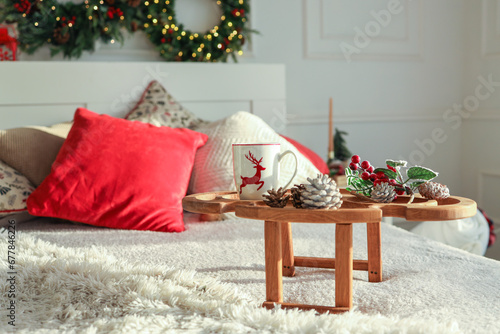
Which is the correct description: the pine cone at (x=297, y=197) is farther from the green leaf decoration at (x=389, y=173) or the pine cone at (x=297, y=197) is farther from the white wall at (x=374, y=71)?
the white wall at (x=374, y=71)

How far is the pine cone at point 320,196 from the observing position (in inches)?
29.2

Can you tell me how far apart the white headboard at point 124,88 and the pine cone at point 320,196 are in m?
1.61

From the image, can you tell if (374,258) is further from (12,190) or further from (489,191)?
(489,191)

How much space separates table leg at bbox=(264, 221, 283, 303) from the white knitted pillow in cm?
76

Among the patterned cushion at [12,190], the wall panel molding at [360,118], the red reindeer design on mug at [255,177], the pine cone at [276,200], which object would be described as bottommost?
the patterned cushion at [12,190]

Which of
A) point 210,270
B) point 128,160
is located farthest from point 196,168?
point 210,270

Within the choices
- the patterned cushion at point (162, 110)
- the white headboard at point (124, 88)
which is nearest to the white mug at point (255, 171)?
the patterned cushion at point (162, 110)

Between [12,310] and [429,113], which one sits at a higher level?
[429,113]

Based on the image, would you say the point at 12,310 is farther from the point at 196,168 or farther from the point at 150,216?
the point at 196,168

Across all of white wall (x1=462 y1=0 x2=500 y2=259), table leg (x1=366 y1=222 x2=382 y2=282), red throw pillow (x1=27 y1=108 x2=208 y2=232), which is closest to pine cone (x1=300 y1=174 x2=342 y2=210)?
table leg (x1=366 y1=222 x2=382 y2=282)

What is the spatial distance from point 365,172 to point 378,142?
6.98ft

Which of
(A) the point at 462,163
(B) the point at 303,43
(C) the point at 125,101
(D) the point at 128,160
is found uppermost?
(B) the point at 303,43

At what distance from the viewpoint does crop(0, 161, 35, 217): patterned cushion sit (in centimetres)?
153

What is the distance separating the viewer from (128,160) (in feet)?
4.99
